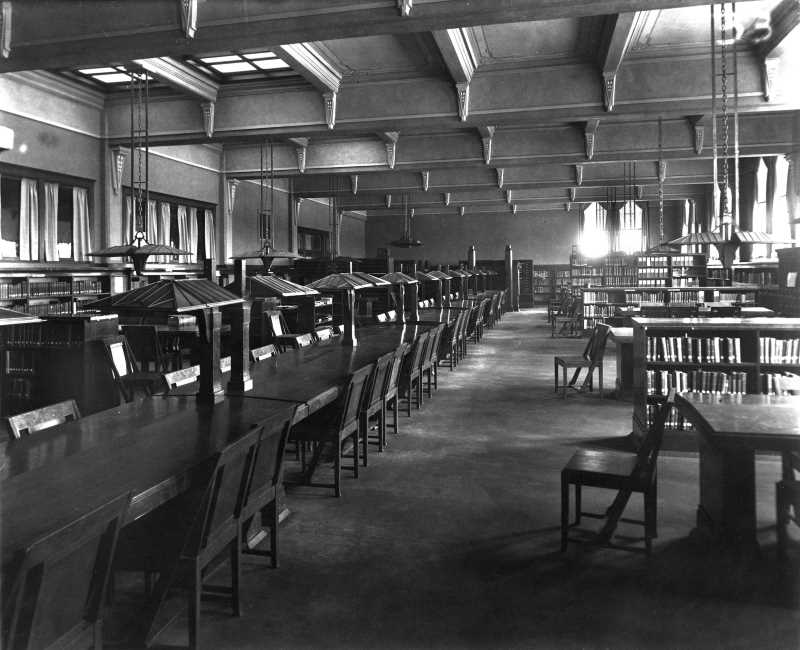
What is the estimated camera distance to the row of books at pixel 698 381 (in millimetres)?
5223

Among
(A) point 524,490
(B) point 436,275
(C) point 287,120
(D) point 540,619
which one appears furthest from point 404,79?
(D) point 540,619

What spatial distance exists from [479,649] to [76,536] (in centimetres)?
145

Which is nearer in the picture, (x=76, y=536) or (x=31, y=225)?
(x=76, y=536)

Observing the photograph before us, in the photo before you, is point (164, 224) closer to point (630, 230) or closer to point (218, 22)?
point (218, 22)

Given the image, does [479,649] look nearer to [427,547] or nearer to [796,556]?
[427,547]

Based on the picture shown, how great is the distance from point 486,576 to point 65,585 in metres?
Result: 1.81

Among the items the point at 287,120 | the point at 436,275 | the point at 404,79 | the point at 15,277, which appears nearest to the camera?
the point at 15,277

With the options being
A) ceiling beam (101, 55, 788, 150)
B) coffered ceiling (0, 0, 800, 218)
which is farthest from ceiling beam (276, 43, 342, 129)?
ceiling beam (101, 55, 788, 150)

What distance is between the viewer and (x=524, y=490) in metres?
4.14

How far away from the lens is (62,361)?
5.69 m

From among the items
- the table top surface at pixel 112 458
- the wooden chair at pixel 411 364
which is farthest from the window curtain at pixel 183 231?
the table top surface at pixel 112 458

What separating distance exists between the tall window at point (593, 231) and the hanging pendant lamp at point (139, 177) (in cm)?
1523

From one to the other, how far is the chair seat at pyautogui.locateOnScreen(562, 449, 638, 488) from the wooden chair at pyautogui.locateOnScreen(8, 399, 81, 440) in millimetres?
2241

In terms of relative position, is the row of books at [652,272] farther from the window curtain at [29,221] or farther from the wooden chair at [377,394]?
the window curtain at [29,221]
